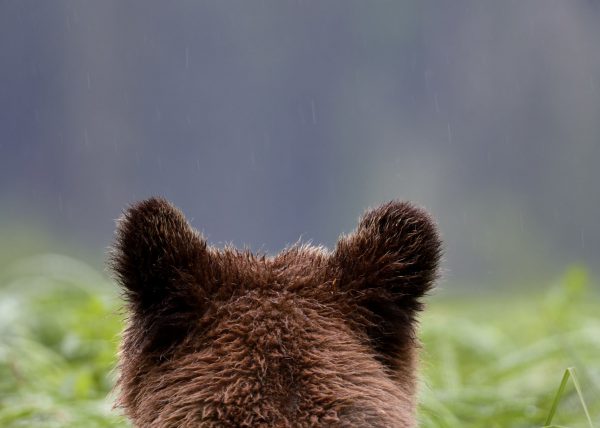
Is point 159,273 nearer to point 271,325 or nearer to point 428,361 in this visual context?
point 271,325

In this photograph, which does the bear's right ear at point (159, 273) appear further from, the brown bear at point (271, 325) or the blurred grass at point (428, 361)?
the blurred grass at point (428, 361)

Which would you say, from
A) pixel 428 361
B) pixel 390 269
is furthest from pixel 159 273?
pixel 428 361

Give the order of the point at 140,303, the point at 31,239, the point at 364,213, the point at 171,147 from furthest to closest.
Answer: the point at 171,147
the point at 31,239
the point at 364,213
the point at 140,303

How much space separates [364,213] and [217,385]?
613mm

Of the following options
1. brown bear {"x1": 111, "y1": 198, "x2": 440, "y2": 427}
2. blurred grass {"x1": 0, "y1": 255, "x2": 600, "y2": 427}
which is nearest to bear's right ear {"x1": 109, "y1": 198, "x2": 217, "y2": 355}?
brown bear {"x1": 111, "y1": 198, "x2": 440, "y2": 427}

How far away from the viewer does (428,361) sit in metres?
2.78

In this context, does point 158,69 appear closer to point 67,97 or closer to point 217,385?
point 67,97

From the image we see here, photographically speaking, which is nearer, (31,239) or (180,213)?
(180,213)

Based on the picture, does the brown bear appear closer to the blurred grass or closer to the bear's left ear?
the bear's left ear

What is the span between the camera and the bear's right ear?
204 centimetres

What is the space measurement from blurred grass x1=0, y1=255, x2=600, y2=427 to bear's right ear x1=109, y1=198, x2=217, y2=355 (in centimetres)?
30

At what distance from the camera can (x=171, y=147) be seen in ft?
211

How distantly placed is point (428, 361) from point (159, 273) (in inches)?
41.8

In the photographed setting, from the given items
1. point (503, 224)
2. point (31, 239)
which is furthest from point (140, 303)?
point (503, 224)
